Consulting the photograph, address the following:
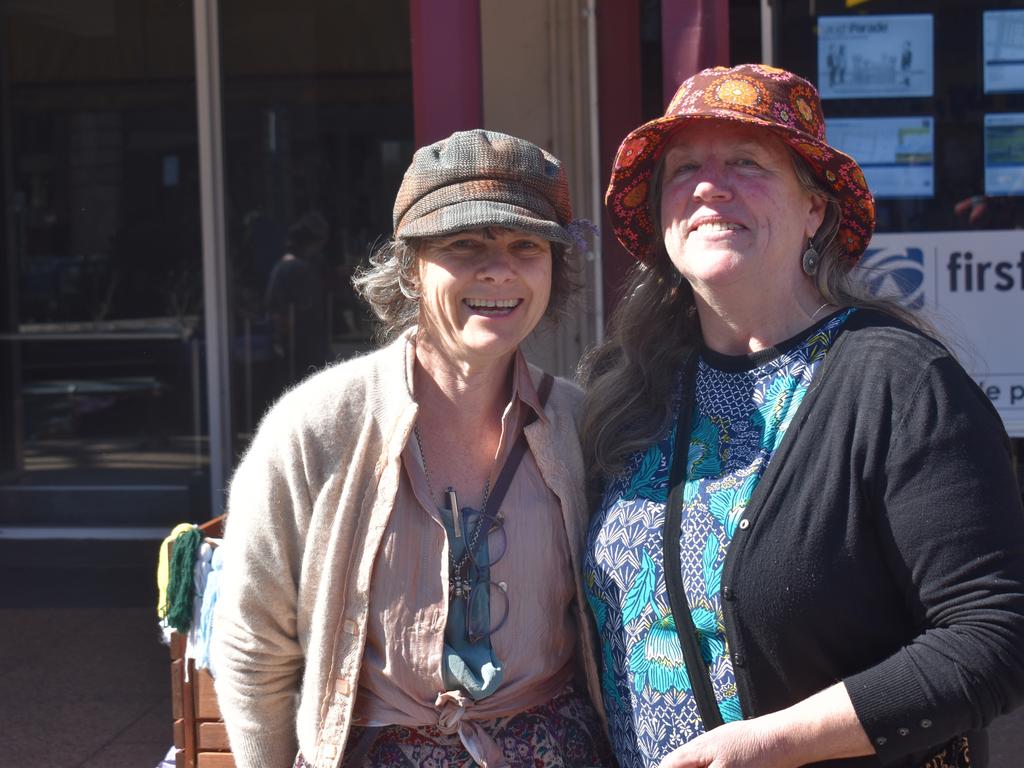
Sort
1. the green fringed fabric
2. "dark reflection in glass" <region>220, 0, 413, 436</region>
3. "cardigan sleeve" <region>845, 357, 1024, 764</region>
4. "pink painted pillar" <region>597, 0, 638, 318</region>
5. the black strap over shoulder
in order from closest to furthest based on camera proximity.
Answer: "cardigan sleeve" <region>845, 357, 1024, 764</region>, the black strap over shoulder, the green fringed fabric, "pink painted pillar" <region>597, 0, 638, 318</region>, "dark reflection in glass" <region>220, 0, 413, 436</region>

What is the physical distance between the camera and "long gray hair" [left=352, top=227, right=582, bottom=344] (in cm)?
236

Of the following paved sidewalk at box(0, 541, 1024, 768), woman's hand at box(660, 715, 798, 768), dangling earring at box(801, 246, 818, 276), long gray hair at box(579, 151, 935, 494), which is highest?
dangling earring at box(801, 246, 818, 276)

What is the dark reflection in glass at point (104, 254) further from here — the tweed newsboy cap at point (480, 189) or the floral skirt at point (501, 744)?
the floral skirt at point (501, 744)

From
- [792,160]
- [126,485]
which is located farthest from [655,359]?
[126,485]

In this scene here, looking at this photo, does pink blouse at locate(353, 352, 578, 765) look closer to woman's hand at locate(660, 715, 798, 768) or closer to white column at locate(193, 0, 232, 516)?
woman's hand at locate(660, 715, 798, 768)

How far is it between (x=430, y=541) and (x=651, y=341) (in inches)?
24.9

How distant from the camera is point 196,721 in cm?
342

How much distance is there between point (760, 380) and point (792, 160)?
40cm

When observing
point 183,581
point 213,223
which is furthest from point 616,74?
point 183,581

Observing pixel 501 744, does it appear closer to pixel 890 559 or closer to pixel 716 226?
pixel 890 559

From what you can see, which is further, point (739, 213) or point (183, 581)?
point (183, 581)

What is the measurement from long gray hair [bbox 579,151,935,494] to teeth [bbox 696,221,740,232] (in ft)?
0.56

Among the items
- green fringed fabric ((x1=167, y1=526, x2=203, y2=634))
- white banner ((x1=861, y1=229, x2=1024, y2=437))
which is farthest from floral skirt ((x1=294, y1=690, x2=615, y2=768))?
white banner ((x1=861, y1=229, x2=1024, y2=437))

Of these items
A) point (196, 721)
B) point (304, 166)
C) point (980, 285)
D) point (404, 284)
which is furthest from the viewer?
point (304, 166)
